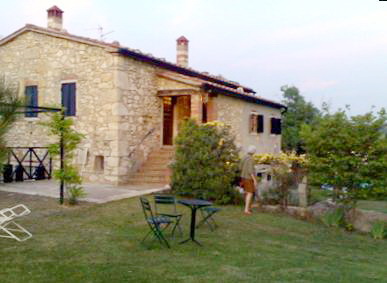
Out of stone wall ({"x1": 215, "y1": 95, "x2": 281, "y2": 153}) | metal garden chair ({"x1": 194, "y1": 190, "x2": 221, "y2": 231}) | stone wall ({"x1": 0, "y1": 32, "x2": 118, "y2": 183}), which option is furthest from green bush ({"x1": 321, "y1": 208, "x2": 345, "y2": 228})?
stone wall ({"x1": 215, "y1": 95, "x2": 281, "y2": 153})

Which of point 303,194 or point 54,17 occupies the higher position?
point 54,17

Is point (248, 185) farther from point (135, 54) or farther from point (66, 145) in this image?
point (135, 54)

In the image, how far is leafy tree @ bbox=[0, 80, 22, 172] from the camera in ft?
13.1

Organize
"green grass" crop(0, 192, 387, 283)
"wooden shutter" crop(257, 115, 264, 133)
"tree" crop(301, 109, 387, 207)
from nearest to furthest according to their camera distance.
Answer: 1. "green grass" crop(0, 192, 387, 283)
2. "tree" crop(301, 109, 387, 207)
3. "wooden shutter" crop(257, 115, 264, 133)

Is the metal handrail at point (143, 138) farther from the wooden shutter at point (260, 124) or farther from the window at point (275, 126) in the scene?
the window at point (275, 126)

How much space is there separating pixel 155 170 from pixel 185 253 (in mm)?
7386

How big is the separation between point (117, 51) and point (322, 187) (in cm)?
690

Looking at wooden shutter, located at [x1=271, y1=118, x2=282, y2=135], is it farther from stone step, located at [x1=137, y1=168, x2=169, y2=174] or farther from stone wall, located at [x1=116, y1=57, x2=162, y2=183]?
stone step, located at [x1=137, y1=168, x2=169, y2=174]

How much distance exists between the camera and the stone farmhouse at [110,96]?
1242cm

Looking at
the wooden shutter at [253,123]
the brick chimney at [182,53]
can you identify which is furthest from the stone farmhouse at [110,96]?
the brick chimney at [182,53]

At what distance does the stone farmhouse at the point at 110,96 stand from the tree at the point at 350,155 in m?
3.66

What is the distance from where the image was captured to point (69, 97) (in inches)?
534

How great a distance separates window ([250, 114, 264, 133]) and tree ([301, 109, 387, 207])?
8.05 metres

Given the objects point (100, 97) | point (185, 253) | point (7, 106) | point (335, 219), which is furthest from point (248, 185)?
point (7, 106)
